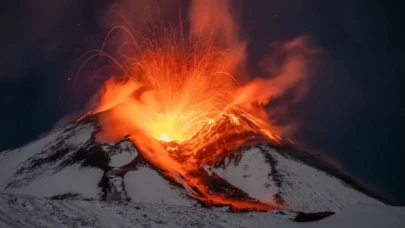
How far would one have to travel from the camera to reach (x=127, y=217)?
20.1 meters

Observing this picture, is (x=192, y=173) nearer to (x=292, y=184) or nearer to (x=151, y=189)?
(x=151, y=189)

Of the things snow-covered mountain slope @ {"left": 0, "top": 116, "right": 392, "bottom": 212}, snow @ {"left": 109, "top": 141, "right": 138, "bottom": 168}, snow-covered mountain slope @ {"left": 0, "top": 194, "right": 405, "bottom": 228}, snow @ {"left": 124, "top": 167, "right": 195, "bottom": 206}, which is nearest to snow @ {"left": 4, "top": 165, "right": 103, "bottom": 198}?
snow-covered mountain slope @ {"left": 0, "top": 116, "right": 392, "bottom": 212}

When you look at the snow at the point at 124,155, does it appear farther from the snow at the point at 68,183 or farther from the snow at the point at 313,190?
the snow at the point at 313,190

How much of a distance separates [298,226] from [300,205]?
45611 mm

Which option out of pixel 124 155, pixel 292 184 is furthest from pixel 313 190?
pixel 124 155

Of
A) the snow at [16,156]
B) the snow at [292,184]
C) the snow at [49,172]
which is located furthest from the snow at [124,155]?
the snow at [16,156]

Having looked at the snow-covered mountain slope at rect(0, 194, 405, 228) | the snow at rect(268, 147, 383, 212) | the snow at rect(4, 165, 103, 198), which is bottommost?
the snow-covered mountain slope at rect(0, 194, 405, 228)

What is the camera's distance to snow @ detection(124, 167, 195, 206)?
184 ft

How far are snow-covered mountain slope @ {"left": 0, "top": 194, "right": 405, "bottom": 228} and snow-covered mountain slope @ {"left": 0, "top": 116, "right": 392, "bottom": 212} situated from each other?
32.5 m

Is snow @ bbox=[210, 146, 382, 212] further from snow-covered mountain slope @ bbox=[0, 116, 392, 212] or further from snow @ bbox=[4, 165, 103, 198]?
snow @ bbox=[4, 165, 103, 198]

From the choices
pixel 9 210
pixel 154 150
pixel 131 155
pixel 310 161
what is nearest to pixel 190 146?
pixel 154 150

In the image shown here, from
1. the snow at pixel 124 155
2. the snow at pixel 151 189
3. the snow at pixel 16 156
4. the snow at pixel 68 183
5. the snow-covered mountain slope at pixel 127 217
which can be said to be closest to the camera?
the snow-covered mountain slope at pixel 127 217

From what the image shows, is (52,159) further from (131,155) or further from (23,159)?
(131,155)

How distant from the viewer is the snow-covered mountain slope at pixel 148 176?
59.2 metres
